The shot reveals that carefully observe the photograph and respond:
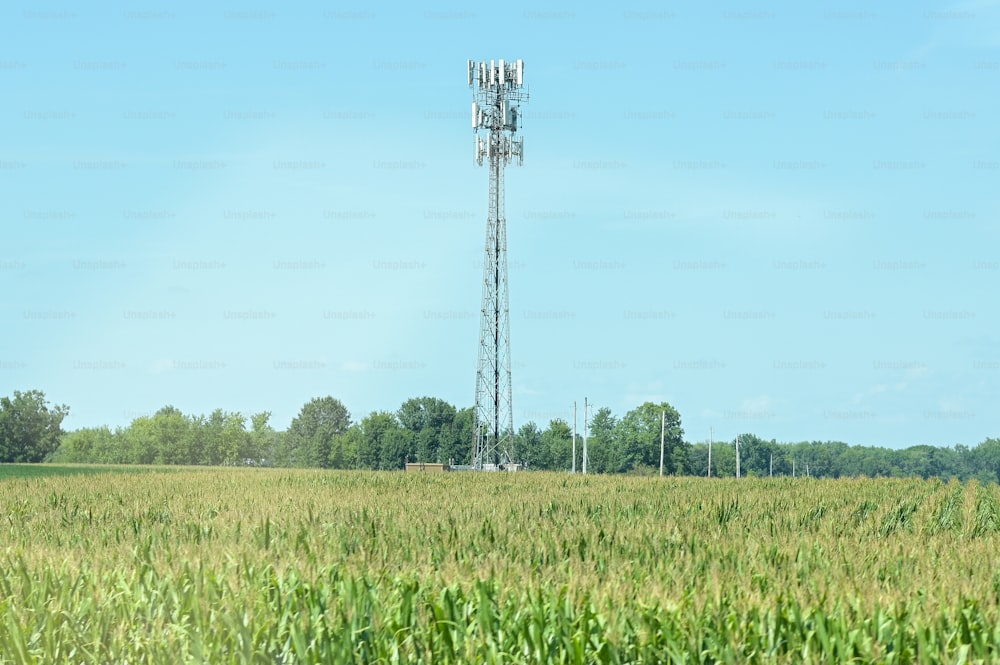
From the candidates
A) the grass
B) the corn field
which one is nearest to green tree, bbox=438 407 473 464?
the grass

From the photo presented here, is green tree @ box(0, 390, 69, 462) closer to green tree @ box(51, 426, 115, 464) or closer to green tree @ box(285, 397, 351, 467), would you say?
green tree @ box(51, 426, 115, 464)

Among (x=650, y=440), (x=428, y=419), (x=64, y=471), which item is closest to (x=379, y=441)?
(x=428, y=419)

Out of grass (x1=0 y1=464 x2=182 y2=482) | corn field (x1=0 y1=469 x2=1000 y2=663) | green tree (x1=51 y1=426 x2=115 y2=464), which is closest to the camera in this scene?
corn field (x1=0 y1=469 x2=1000 y2=663)

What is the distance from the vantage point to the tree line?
432 feet

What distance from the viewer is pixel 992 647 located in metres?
7.38

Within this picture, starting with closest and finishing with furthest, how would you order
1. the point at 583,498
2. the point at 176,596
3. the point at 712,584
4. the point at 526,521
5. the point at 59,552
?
the point at 712,584, the point at 176,596, the point at 59,552, the point at 526,521, the point at 583,498

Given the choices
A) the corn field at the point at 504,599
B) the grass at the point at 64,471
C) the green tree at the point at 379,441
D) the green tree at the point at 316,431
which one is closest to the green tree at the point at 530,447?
the green tree at the point at 379,441

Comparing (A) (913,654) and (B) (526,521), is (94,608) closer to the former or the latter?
(A) (913,654)

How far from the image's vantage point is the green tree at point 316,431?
14438 cm

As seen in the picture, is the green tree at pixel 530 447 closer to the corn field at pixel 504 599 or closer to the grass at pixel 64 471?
the grass at pixel 64 471

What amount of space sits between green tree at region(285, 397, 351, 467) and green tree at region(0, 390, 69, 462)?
32.1 meters

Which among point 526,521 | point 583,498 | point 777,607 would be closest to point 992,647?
point 777,607

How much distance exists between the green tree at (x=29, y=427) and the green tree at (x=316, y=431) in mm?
32060

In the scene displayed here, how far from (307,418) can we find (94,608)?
149 m
